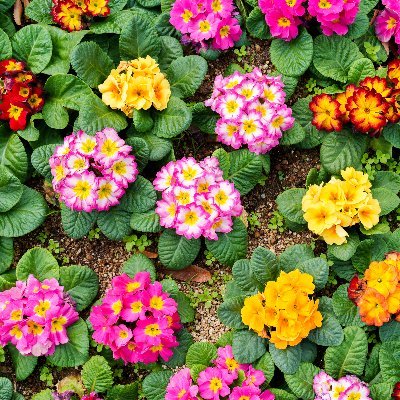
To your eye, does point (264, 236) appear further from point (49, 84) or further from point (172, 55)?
point (49, 84)

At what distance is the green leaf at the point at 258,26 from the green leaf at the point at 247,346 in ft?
5.99

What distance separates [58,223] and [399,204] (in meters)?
2.05

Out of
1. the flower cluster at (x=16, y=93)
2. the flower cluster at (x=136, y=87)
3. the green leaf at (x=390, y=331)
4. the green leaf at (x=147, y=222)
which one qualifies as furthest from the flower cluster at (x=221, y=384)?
the flower cluster at (x=16, y=93)

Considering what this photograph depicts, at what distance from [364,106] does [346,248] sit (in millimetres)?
827

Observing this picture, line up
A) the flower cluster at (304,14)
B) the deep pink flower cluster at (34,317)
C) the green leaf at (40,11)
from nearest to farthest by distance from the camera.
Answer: the deep pink flower cluster at (34,317), the flower cluster at (304,14), the green leaf at (40,11)

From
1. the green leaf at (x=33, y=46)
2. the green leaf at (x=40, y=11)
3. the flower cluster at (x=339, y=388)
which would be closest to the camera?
the flower cluster at (x=339, y=388)

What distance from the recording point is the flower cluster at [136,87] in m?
4.29

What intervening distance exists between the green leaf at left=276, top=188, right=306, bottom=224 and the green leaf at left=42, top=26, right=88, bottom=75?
152 cm

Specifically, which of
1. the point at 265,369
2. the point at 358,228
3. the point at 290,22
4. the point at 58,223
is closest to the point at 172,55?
the point at 290,22

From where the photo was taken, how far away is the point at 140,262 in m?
4.31

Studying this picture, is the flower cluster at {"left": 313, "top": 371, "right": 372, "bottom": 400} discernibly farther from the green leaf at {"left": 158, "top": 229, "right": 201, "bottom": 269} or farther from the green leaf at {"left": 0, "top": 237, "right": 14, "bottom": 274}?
the green leaf at {"left": 0, "top": 237, "right": 14, "bottom": 274}

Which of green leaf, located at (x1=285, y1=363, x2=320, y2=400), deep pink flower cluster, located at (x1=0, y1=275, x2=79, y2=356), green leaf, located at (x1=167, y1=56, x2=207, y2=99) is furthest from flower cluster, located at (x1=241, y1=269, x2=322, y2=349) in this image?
green leaf, located at (x1=167, y1=56, x2=207, y2=99)

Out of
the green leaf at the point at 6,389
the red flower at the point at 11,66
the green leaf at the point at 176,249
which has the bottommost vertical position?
the green leaf at the point at 6,389

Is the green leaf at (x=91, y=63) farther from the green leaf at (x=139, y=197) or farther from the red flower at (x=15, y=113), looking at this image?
the green leaf at (x=139, y=197)
